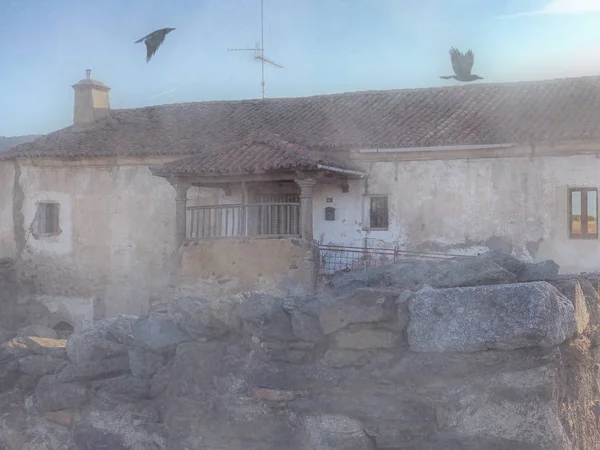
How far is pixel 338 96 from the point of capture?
17.4 meters

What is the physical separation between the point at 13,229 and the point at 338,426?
15.3 meters

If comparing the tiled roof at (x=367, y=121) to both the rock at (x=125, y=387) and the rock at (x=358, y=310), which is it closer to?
the rock at (x=358, y=310)

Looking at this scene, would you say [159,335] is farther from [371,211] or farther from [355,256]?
[371,211]

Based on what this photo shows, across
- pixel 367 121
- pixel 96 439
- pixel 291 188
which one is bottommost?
pixel 96 439

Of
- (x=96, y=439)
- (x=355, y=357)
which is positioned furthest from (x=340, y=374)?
(x=96, y=439)

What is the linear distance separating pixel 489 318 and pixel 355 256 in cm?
1027

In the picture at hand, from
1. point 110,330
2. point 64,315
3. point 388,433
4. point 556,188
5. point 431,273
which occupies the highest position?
point 556,188

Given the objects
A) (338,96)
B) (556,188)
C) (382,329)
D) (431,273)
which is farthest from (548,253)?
A: (382,329)

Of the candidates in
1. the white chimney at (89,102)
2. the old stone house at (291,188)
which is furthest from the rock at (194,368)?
the white chimney at (89,102)

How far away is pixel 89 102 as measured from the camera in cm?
1833

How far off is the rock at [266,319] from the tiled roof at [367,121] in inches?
393

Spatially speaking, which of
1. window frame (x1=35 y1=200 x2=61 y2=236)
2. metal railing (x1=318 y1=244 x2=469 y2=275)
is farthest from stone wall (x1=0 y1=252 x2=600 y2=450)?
window frame (x1=35 y1=200 x2=61 y2=236)

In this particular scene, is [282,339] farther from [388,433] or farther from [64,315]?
[64,315]

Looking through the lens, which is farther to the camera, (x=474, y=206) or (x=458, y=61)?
(x=458, y=61)
